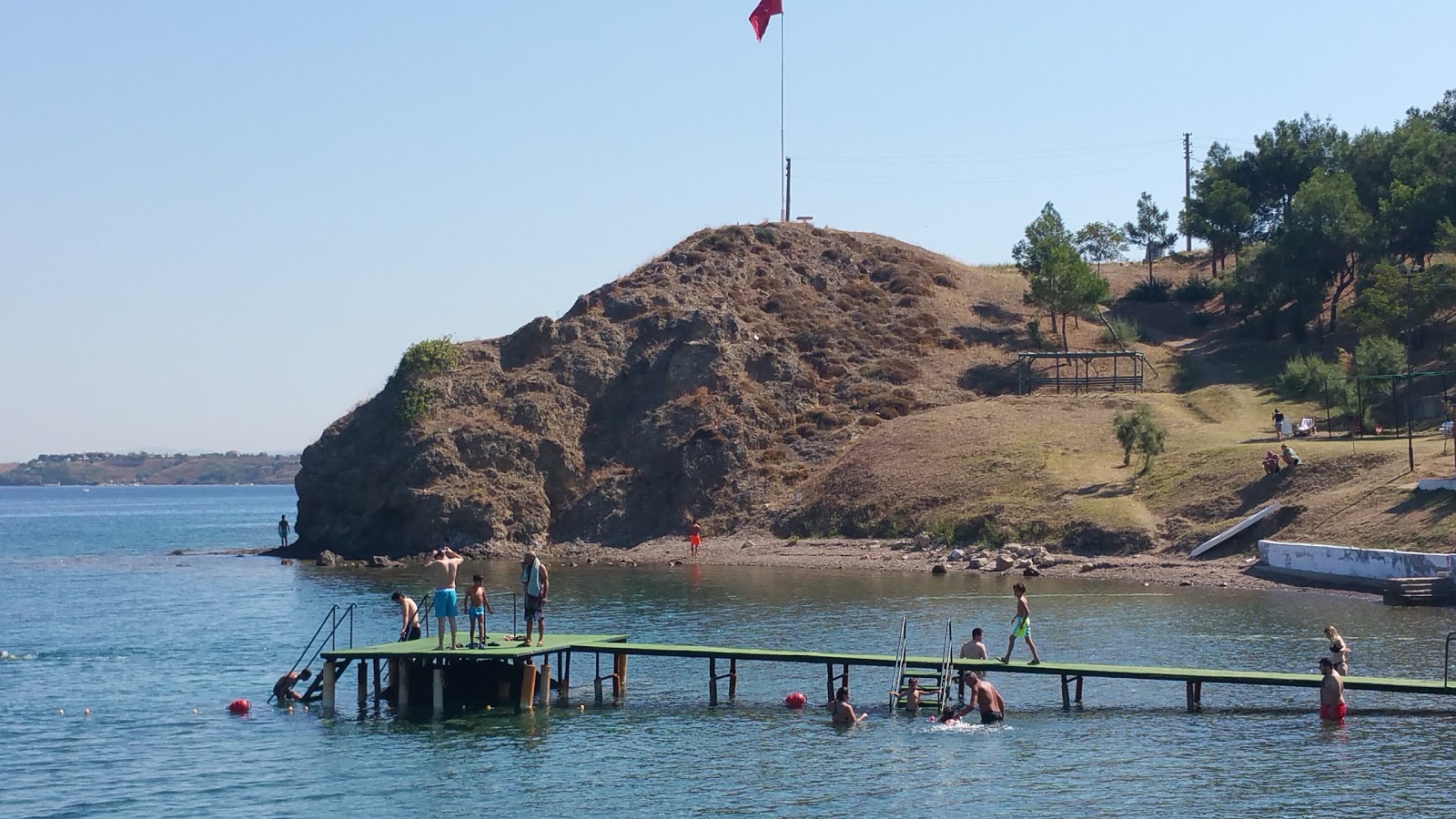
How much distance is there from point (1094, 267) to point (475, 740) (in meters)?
106

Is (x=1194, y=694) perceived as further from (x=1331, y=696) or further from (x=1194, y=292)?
(x=1194, y=292)

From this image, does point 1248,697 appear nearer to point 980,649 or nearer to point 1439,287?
point 980,649

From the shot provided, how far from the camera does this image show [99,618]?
61.4m

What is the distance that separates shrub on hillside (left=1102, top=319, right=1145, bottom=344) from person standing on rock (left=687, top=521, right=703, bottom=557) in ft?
123

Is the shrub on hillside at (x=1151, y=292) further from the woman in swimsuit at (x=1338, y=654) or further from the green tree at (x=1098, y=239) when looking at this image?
the woman in swimsuit at (x=1338, y=654)

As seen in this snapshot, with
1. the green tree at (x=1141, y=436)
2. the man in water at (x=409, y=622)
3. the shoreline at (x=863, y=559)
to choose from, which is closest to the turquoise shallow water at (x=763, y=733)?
the shoreline at (x=863, y=559)

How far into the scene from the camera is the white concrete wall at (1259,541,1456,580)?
54969mm

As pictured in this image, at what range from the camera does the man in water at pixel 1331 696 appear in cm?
3534

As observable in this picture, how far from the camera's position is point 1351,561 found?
58.6 m

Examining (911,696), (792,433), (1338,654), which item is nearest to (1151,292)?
(792,433)

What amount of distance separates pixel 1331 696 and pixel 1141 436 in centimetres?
4318

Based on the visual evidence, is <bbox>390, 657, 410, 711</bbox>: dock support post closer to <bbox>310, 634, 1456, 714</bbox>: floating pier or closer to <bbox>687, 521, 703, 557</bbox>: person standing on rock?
<bbox>310, 634, 1456, 714</bbox>: floating pier

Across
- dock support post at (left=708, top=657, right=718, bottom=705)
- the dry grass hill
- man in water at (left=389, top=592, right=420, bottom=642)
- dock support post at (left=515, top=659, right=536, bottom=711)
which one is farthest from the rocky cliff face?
dock support post at (left=515, top=659, right=536, bottom=711)

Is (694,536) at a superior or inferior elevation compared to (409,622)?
superior
